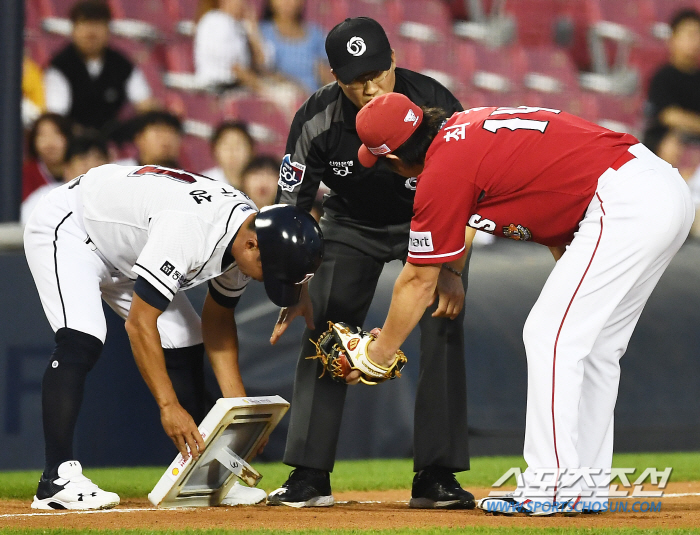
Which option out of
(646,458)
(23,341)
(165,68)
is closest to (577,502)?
(646,458)

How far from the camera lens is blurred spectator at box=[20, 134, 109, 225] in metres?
9.81

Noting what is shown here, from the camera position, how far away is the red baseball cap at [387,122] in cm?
350

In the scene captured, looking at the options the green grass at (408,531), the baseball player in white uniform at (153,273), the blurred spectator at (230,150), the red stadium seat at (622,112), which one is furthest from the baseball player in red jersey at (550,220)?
the red stadium seat at (622,112)

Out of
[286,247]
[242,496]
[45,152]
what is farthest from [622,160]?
[45,152]

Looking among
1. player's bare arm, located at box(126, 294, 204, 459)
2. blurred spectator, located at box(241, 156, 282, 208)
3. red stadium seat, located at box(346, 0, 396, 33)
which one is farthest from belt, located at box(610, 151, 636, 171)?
red stadium seat, located at box(346, 0, 396, 33)

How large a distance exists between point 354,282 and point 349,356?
54 cm

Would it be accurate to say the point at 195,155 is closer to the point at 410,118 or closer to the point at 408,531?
the point at 410,118

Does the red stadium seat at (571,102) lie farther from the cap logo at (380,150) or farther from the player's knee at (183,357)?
the cap logo at (380,150)

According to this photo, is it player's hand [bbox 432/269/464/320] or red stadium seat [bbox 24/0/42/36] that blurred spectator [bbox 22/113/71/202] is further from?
player's hand [bbox 432/269/464/320]

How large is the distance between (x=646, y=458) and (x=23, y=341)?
13.7ft

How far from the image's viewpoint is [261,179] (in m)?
9.85

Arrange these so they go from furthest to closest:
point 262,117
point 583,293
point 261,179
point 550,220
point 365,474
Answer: point 262,117, point 261,179, point 365,474, point 550,220, point 583,293

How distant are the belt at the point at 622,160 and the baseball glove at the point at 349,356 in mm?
1129

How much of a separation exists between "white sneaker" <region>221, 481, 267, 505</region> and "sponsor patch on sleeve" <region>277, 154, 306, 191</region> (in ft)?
4.54
